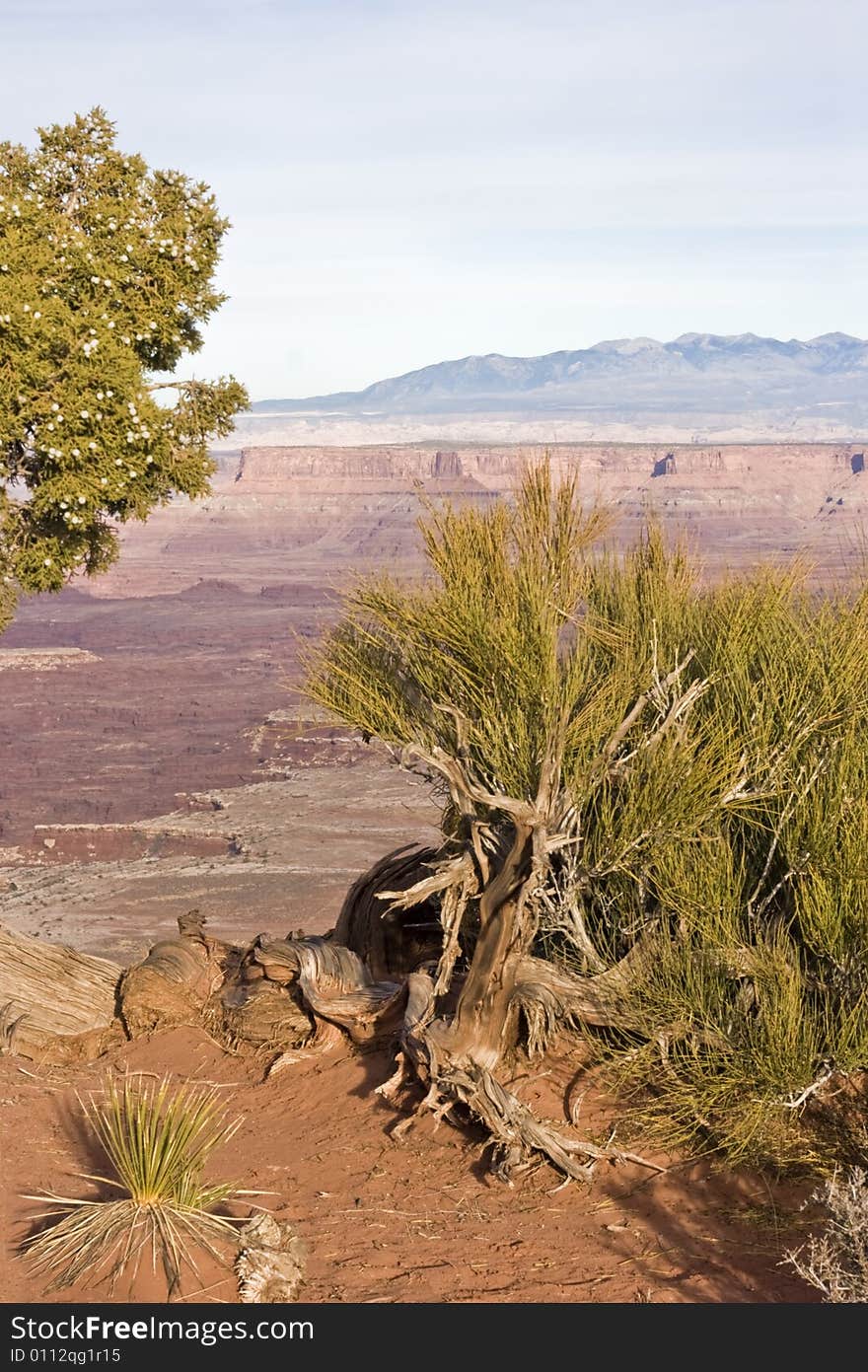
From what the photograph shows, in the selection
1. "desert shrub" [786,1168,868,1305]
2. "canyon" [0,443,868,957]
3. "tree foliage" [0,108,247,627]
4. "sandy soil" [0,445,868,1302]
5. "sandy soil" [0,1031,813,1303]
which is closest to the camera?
"desert shrub" [786,1168,868,1305]

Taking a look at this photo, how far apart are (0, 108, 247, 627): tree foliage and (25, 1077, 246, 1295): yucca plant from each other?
6522mm

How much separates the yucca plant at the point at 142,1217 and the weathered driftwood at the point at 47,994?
4.86 m

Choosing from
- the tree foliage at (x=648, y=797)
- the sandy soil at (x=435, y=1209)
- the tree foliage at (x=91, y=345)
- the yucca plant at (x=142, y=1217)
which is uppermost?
the tree foliage at (x=91, y=345)

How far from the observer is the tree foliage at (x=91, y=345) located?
1320cm

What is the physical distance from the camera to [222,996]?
1474cm

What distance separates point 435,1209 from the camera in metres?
9.63

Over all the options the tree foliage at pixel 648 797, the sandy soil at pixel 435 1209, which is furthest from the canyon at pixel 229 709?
the sandy soil at pixel 435 1209

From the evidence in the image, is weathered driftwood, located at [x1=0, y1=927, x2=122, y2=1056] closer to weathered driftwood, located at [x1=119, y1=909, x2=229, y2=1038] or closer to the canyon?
weathered driftwood, located at [x1=119, y1=909, x2=229, y2=1038]

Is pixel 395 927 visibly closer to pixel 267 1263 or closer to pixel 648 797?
pixel 648 797

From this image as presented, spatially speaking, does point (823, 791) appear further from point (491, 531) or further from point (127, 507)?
point (127, 507)

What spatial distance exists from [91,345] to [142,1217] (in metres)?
8.22

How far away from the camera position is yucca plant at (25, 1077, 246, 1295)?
803 cm

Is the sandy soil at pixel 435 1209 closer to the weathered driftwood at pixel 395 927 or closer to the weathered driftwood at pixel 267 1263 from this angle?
the weathered driftwood at pixel 267 1263

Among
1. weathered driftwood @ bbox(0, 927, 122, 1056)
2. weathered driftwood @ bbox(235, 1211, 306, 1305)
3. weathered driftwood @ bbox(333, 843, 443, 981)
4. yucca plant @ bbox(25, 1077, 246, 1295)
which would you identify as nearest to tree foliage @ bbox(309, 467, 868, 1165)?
weathered driftwood @ bbox(333, 843, 443, 981)
